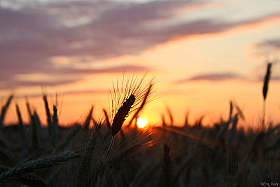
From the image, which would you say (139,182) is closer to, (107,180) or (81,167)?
(107,180)

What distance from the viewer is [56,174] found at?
2043 millimetres

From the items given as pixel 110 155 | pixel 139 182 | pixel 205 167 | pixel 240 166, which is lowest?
pixel 205 167

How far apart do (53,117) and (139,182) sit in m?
0.86

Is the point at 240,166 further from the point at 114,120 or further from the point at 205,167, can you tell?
the point at 205,167

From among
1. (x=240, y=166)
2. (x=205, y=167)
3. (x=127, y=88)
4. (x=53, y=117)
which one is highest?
(x=127, y=88)

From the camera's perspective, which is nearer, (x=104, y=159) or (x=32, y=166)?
(x=32, y=166)

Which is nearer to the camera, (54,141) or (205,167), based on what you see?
(54,141)

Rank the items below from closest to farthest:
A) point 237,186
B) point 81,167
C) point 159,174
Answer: point 81,167
point 237,186
point 159,174

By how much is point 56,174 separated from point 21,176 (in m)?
0.70

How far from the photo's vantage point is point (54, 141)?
216 cm

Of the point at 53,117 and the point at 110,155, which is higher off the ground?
the point at 53,117

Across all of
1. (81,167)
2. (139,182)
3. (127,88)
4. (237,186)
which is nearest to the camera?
(81,167)

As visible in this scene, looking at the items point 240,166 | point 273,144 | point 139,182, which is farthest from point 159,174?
point 273,144

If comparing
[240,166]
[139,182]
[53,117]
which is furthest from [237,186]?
[53,117]
